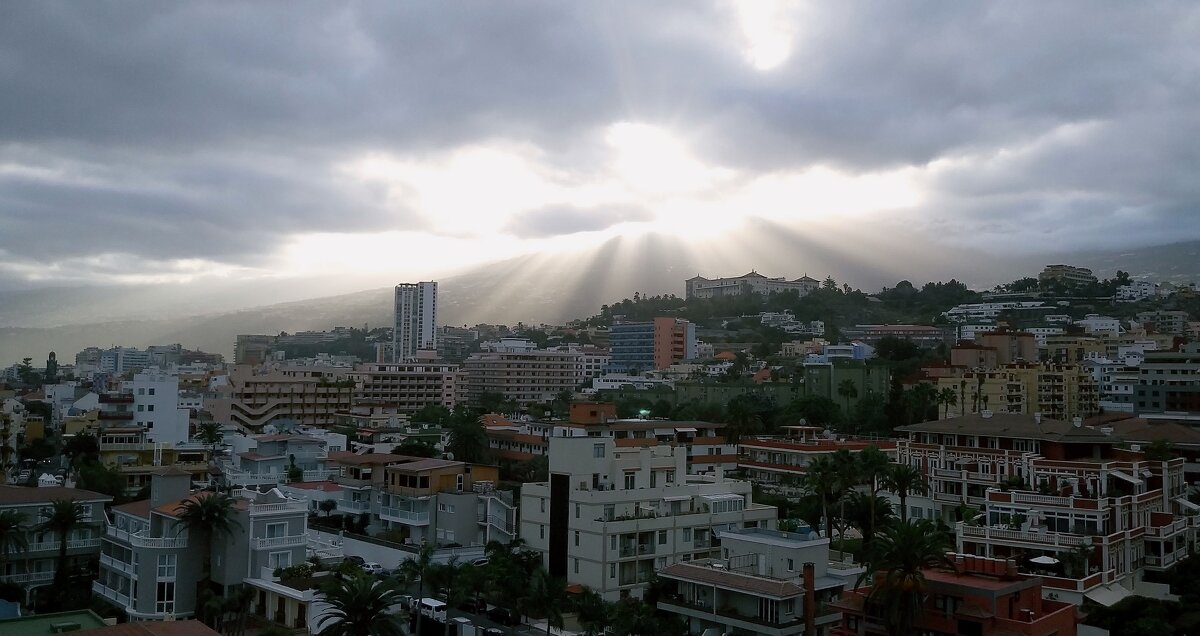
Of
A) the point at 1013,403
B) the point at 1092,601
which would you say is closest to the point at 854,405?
the point at 1013,403

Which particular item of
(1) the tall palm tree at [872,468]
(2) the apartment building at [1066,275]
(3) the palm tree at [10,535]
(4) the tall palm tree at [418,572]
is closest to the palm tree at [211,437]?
(3) the palm tree at [10,535]

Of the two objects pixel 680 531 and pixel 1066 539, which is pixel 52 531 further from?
pixel 1066 539

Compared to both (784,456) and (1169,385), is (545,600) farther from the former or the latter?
(1169,385)

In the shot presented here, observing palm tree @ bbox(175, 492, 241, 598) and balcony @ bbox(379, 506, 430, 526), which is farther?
balcony @ bbox(379, 506, 430, 526)

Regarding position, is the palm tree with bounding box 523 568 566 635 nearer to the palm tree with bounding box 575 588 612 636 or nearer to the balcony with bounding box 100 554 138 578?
the palm tree with bounding box 575 588 612 636

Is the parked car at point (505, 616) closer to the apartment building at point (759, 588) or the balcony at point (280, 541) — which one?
the apartment building at point (759, 588)

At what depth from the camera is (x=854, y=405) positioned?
83688 mm

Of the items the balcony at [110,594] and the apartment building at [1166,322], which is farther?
the apartment building at [1166,322]

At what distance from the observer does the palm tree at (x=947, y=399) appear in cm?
6944

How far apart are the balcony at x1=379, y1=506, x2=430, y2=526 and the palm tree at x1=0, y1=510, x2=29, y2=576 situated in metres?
15.0

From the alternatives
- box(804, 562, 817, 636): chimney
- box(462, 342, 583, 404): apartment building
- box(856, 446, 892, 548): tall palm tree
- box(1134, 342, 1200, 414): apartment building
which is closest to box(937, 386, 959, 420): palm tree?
box(1134, 342, 1200, 414): apartment building

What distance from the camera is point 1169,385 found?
6862 cm

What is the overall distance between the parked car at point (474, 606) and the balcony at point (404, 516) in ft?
30.3

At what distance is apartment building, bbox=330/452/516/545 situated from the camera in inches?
1700
